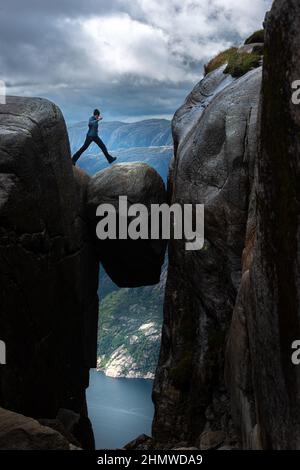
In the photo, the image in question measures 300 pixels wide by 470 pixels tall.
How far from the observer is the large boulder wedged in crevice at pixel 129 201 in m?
29.9

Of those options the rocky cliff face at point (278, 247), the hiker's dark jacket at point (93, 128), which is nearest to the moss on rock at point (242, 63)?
the hiker's dark jacket at point (93, 128)

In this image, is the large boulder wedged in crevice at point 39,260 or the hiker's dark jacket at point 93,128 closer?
the large boulder wedged in crevice at point 39,260

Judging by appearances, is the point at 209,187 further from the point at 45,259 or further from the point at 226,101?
the point at 45,259

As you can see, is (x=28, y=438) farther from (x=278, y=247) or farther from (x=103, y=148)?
(x=103, y=148)

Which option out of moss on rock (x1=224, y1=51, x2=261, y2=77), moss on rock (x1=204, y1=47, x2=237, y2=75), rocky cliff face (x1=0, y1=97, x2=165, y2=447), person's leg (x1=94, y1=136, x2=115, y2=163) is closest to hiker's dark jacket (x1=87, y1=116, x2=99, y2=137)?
person's leg (x1=94, y1=136, x2=115, y2=163)

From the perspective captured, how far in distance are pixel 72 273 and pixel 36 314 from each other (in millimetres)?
4579

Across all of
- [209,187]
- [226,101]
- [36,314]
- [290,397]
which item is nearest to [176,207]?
[209,187]

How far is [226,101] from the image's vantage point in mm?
22891

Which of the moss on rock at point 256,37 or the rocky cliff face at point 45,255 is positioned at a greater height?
the moss on rock at point 256,37

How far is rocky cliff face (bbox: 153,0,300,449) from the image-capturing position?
463 inches

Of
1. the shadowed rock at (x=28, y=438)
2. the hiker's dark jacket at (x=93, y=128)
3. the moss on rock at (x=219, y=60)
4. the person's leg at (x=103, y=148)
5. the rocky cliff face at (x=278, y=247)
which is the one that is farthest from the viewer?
the person's leg at (x=103, y=148)

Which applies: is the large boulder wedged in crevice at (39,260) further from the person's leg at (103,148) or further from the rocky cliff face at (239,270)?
the person's leg at (103,148)

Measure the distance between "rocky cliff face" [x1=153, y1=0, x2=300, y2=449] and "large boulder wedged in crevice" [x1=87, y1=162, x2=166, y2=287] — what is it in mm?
1587

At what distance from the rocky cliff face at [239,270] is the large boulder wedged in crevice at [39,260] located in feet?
14.8
